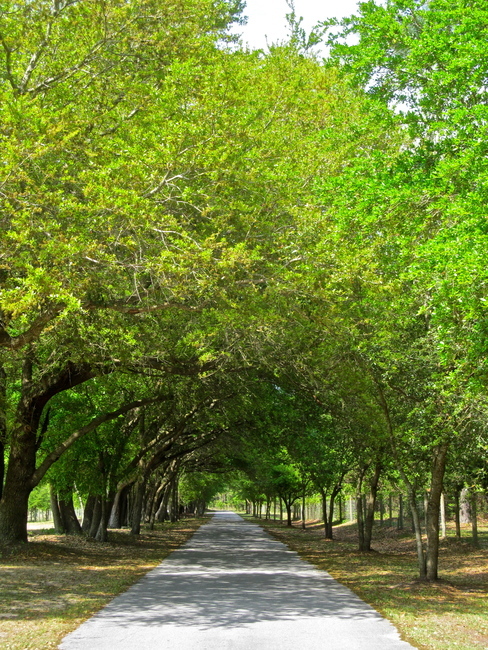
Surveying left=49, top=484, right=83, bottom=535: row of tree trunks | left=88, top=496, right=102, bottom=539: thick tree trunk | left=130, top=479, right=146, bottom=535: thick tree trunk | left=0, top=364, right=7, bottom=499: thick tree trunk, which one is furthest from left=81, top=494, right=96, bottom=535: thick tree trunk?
left=0, top=364, right=7, bottom=499: thick tree trunk

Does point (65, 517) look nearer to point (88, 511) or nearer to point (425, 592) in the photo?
point (88, 511)

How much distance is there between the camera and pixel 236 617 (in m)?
9.59

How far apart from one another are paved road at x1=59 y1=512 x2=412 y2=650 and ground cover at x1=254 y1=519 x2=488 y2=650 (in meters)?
0.37

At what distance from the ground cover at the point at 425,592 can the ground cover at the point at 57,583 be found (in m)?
4.50

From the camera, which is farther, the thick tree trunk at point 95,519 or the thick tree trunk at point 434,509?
the thick tree trunk at point 95,519

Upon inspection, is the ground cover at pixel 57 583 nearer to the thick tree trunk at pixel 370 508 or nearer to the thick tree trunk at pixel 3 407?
the thick tree trunk at pixel 3 407

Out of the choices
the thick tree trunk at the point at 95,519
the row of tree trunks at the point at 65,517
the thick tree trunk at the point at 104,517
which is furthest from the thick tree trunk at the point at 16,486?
the row of tree trunks at the point at 65,517

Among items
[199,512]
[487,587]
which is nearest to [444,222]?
[487,587]

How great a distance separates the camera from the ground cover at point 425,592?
27.9 feet

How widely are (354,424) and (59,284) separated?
30.6 feet

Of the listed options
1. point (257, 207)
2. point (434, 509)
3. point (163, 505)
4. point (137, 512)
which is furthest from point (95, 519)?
point (163, 505)

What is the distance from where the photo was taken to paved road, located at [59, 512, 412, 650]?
7.73 meters

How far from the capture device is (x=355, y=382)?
47.0 feet

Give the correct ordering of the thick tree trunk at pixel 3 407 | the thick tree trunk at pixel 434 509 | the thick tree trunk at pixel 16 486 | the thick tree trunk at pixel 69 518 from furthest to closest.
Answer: the thick tree trunk at pixel 69 518 < the thick tree trunk at pixel 16 486 < the thick tree trunk at pixel 434 509 < the thick tree trunk at pixel 3 407
